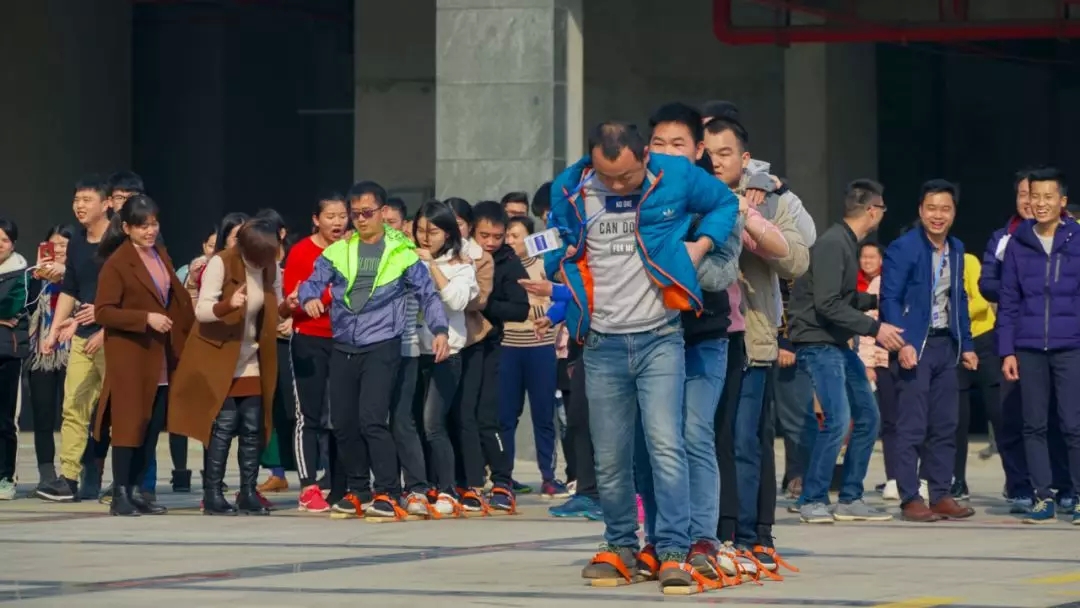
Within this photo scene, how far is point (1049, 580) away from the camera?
902 centimetres

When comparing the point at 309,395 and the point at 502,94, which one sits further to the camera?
the point at 502,94

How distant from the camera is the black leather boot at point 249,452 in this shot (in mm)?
12625

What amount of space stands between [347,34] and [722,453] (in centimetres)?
2243

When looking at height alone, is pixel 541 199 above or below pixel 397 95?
below

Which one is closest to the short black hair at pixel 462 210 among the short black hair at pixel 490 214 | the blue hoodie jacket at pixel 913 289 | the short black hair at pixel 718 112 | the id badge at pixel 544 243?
the short black hair at pixel 490 214

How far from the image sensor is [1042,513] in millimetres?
12461

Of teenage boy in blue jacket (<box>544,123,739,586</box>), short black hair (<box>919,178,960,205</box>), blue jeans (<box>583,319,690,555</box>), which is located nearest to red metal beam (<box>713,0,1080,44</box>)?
short black hair (<box>919,178,960,205</box>)

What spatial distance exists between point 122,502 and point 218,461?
57cm

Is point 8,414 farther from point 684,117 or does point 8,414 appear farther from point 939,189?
point 684,117

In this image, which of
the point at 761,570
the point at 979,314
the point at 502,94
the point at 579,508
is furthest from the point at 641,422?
the point at 502,94

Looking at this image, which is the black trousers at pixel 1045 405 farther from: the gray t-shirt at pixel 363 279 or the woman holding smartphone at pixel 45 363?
the woman holding smartphone at pixel 45 363

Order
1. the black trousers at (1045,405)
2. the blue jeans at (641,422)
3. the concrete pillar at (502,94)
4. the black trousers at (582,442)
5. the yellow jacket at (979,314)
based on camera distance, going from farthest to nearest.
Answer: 1. the concrete pillar at (502,94)
2. the yellow jacket at (979,314)
3. the black trousers at (1045,405)
4. the black trousers at (582,442)
5. the blue jeans at (641,422)

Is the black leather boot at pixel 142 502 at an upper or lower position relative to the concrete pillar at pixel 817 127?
lower

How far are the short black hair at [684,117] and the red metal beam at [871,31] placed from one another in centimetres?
1251
